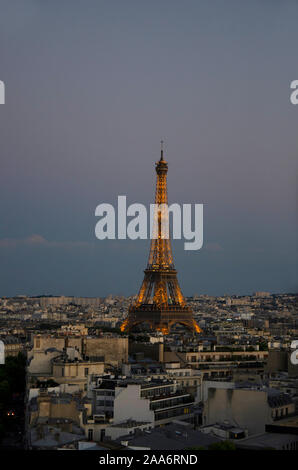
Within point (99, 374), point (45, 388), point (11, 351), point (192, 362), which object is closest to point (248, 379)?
point (99, 374)

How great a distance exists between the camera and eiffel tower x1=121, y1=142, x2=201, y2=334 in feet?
255

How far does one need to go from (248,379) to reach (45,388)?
26.8ft

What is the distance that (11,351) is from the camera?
226 feet

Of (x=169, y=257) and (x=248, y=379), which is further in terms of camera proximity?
(x=169, y=257)

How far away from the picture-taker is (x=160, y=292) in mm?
79188

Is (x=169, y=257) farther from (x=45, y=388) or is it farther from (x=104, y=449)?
(x=104, y=449)

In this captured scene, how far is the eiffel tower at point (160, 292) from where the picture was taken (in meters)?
77.9
